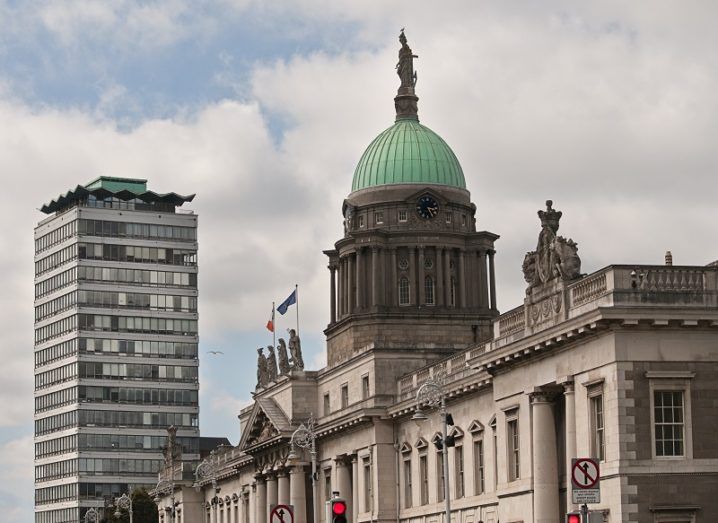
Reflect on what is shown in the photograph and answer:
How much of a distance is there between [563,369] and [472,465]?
1991 cm

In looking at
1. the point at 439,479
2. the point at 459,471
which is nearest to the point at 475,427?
the point at 459,471

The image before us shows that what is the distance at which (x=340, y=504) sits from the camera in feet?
138

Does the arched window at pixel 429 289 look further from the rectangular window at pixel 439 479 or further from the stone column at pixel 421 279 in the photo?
the rectangular window at pixel 439 479

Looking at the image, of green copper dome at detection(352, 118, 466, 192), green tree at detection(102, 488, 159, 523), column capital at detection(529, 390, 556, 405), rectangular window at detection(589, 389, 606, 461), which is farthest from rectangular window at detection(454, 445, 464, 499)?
green tree at detection(102, 488, 159, 523)

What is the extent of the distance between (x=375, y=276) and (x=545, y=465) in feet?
153

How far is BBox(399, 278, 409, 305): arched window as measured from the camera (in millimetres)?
110688

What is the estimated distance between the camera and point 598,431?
196 ft

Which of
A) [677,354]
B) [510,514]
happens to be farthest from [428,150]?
[677,354]

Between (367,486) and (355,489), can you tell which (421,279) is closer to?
(355,489)

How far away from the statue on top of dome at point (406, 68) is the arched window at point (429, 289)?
15.0 m

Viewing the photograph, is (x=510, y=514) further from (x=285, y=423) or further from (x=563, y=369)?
(x=285, y=423)

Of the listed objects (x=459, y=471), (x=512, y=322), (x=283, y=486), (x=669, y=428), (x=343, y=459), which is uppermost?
→ (x=512, y=322)

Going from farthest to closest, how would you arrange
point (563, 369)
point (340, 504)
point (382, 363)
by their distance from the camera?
1. point (382, 363)
2. point (563, 369)
3. point (340, 504)

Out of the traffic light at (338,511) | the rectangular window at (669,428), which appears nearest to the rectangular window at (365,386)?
the rectangular window at (669,428)
